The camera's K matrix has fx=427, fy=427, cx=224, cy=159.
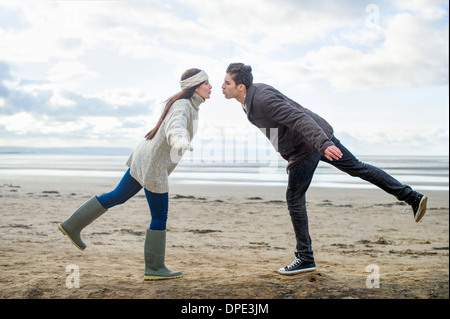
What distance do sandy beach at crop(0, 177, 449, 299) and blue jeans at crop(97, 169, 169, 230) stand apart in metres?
0.48

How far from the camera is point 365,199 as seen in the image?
1191cm

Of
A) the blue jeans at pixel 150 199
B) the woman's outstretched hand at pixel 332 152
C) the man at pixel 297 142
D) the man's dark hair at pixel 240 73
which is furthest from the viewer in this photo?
the blue jeans at pixel 150 199

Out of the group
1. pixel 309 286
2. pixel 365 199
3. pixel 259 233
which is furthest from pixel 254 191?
pixel 309 286

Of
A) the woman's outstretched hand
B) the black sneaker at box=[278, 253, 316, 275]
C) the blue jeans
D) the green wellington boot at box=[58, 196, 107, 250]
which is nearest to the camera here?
the woman's outstretched hand

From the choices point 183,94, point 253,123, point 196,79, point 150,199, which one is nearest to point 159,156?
point 150,199

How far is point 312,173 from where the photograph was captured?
3354 mm

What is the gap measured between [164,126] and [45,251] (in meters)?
2.92

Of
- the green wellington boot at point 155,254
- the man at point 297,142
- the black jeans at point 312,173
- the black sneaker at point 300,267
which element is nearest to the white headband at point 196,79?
the man at point 297,142

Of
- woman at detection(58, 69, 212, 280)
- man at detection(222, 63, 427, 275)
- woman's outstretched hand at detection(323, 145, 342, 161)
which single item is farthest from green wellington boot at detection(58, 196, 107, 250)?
woman's outstretched hand at detection(323, 145, 342, 161)

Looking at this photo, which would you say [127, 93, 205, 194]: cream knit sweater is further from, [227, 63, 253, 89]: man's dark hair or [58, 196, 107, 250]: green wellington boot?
[58, 196, 107, 250]: green wellington boot

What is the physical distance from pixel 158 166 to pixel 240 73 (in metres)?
0.89

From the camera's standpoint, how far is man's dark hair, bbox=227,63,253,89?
3020 millimetres

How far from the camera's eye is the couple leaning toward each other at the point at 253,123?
114 inches

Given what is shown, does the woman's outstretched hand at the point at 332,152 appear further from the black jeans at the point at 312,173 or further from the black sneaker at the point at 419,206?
the black sneaker at the point at 419,206
